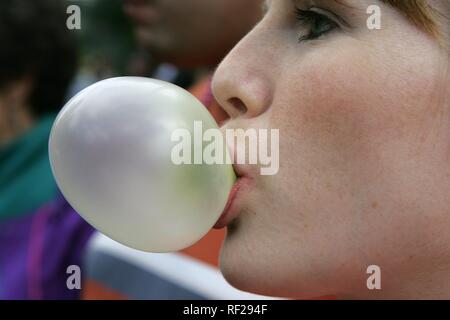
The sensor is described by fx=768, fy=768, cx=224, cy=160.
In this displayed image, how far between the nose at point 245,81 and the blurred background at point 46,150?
0.83 feet

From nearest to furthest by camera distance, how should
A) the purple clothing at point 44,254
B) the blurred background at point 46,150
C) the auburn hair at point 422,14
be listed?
1. the auburn hair at point 422,14
2. the blurred background at point 46,150
3. the purple clothing at point 44,254

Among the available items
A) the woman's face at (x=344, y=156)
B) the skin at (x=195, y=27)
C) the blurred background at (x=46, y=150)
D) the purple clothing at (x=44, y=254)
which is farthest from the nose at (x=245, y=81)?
the purple clothing at (x=44, y=254)

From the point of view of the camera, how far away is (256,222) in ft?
2.07

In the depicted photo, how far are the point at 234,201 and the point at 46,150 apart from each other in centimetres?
93

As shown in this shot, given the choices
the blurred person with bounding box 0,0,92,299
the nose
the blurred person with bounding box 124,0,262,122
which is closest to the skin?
the blurred person with bounding box 124,0,262,122

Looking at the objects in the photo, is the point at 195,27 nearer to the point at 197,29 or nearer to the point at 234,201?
the point at 197,29

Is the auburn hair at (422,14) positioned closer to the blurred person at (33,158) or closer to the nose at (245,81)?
the nose at (245,81)

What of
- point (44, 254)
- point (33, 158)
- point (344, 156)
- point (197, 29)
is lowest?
point (44, 254)

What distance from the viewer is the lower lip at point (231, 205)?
0.64m

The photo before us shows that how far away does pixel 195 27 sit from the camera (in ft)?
3.90

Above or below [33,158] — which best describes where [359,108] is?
above

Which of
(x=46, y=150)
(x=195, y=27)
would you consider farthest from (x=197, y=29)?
(x=46, y=150)
